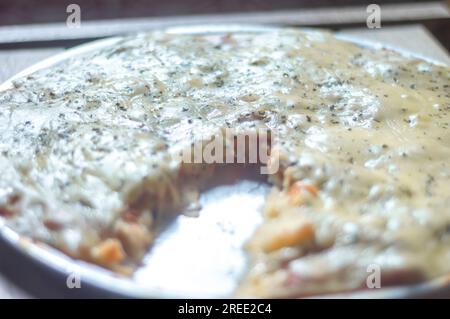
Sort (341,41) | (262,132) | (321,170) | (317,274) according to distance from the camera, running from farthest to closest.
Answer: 1. (341,41)
2. (262,132)
3. (321,170)
4. (317,274)

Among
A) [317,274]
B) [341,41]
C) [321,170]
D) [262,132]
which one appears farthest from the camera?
[341,41]

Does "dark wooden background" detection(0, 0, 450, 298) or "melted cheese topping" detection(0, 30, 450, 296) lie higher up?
"dark wooden background" detection(0, 0, 450, 298)

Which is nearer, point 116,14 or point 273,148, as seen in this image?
point 273,148

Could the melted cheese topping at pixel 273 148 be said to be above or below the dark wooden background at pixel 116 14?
below

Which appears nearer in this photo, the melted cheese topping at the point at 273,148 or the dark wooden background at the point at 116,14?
the melted cheese topping at the point at 273,148

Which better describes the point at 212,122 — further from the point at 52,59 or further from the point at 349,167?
the point at 52,59

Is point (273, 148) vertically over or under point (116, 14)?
under

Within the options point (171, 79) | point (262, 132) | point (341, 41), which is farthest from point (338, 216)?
point (341, 41)

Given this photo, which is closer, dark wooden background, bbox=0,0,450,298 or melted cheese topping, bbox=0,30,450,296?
melted cheese topping, bbox=0,30,450,296
